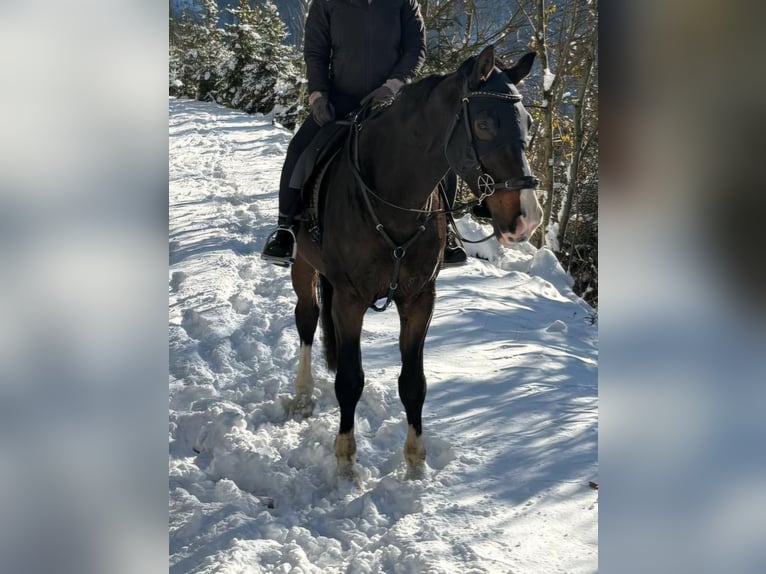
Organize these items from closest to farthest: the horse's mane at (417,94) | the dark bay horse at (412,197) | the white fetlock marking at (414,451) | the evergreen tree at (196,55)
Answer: the dark bay horse at (412,197) < the horse's mane at (417,94) < the white fetlock marking at (414,451) < the evergreen tree at (196,55)

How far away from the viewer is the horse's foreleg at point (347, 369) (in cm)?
361

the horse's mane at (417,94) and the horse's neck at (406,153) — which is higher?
the horse's mane at (417,94)

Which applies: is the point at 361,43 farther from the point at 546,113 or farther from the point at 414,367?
the point at 546,113

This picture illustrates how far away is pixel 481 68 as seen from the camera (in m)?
2.81

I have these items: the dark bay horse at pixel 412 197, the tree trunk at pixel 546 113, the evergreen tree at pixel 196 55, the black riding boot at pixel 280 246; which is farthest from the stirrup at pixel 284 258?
the evergreen tree at pixel 196 55

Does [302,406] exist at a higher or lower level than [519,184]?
lower

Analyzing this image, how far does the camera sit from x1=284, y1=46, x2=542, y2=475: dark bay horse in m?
2.72

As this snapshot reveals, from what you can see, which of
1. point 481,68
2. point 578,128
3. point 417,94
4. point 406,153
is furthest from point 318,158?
point 578,128

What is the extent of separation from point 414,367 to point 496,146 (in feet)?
5.01

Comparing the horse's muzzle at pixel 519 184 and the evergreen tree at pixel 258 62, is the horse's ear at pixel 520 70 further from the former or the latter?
the evergreen tree at pixel 258 62

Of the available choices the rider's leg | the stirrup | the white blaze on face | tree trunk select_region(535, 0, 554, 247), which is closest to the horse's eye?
the white blaze on face
